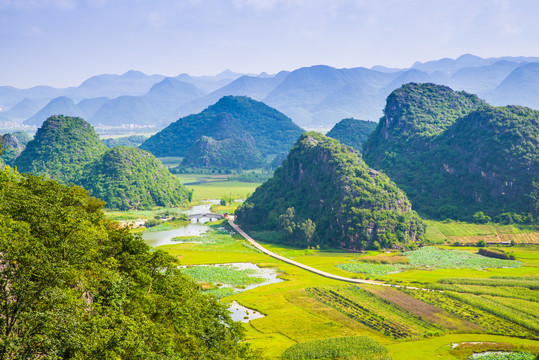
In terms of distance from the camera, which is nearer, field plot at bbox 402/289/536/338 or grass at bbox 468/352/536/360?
grass at bbox 468/352/536/360

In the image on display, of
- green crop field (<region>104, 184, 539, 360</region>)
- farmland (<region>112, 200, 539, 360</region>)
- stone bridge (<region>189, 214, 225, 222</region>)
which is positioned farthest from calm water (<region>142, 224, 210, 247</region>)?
farmland (<region>112, 200, 539, 360</region>)

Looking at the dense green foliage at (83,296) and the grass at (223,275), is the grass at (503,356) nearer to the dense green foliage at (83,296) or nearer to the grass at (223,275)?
the dense green foliage at (83,296)

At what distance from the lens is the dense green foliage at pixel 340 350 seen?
70.1m

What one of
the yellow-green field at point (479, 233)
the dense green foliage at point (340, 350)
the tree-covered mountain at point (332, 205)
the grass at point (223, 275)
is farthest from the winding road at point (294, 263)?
the yellow-green field at point (479, 233)

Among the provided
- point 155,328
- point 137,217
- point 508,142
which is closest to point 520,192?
point 508,142

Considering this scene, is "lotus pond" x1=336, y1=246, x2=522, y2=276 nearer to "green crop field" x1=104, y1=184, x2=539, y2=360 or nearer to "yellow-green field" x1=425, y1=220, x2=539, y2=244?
"green crop field" x1=104, y1=184, x2=539, y2=360

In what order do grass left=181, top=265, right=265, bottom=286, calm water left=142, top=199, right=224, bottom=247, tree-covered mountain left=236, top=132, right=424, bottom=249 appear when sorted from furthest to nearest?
calm water left=142, top=199, right=224, bottom=247 < tree-covered mountain left=236, top=132, right=424, bottom=249 < grass left=181, top=265, right=265, bottom=286

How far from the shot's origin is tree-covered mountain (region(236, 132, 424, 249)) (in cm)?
14950

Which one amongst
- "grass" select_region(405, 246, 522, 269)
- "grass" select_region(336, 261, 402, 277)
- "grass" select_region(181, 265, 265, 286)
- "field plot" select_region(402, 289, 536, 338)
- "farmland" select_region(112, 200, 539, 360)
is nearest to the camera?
"farmland" select_region(112, 200, 539, 360)

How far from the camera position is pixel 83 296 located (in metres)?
44.2

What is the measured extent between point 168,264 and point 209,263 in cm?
6675

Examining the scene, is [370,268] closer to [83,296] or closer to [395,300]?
[395,300]

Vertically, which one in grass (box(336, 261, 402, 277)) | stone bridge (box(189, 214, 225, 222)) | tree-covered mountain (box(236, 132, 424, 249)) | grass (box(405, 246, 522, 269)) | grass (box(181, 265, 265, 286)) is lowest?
grass (box(181, 265, 265, 286))

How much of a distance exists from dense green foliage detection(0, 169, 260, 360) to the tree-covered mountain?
9276 cm
